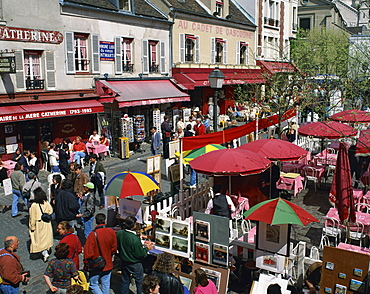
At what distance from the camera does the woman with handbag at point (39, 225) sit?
8664 millimetres

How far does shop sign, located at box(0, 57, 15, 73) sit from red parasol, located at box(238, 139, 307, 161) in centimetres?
983

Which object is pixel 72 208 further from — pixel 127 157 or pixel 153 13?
pixel 153 13

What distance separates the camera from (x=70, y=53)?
1841cm

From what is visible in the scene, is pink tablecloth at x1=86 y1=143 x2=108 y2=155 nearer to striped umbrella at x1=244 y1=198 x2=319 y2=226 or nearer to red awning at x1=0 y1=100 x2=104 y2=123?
red awning at x1=0 y1=100 x2=104 y2=123

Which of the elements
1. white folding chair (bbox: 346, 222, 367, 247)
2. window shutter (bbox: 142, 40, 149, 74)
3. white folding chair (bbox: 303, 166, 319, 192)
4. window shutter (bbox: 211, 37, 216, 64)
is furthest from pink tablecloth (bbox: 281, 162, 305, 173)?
window shutter (bbox: 211, 37, 216, 64)

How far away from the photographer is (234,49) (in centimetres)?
3139

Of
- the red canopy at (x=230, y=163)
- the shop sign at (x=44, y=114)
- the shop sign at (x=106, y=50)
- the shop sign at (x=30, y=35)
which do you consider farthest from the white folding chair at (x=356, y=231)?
the shop sign at (x=106, y=50)

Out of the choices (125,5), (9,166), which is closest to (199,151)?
(9,166)

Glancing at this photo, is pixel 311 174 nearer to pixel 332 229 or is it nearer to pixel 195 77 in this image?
pixel 332 229

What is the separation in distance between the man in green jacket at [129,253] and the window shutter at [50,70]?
12.2 m

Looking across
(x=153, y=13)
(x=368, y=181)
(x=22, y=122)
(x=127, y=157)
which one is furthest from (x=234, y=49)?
(x=368, y=181)

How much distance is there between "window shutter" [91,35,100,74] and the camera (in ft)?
63.9

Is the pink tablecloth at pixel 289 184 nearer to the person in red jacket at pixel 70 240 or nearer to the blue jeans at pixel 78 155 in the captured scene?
the person in red jacket at pixel 70 240

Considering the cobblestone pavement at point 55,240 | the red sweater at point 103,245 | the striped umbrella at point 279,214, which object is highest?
the striped umbrella at point 279,214
